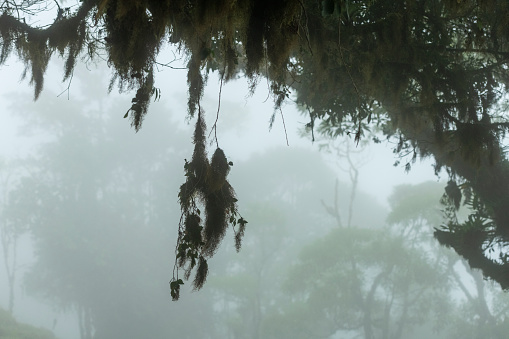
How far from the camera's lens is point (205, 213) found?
119 inches

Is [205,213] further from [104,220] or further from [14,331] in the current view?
[104,220]

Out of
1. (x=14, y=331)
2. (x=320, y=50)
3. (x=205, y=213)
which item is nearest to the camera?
(x=205, y=213)

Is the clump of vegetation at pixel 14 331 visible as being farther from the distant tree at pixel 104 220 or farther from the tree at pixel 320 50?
the tree at pixel 320 50

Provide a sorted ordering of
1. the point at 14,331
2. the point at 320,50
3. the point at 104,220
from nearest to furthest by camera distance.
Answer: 1. the point at 320,50
2. the point at 14,331
3. the point at 104,220

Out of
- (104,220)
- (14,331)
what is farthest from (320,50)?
(104,220)

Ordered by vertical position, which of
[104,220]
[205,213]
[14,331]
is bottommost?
[205,213]

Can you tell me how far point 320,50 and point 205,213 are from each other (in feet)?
6.04

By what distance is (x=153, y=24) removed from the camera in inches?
98.3

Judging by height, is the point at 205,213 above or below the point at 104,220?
below

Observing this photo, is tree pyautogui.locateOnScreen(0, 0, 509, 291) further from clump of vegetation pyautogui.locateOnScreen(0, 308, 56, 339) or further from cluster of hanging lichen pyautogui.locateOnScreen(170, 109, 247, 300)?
clump of vegetation pyautogui.locateOnScreen(0, 308, 56, 339)

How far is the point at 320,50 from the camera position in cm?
401

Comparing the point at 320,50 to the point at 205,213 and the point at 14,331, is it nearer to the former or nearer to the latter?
the point at 205,213

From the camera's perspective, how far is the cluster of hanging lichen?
2922mm

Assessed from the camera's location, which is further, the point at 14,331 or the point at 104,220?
the point at 104,220
